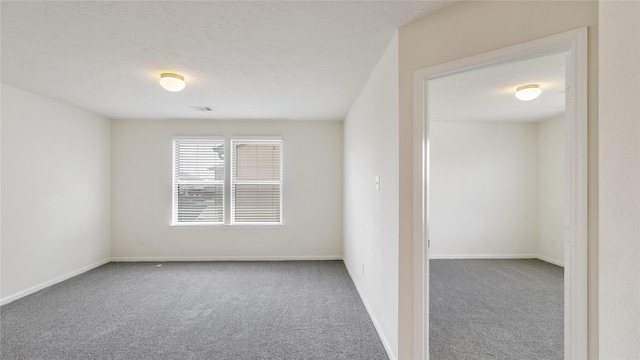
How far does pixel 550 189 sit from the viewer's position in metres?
4.66

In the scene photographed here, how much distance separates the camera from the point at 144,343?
2326 mm

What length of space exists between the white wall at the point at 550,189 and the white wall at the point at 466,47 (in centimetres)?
399

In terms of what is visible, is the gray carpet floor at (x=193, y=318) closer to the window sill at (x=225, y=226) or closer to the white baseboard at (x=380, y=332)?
the white baseboard at (x=380, y=332)

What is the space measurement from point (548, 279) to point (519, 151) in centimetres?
220

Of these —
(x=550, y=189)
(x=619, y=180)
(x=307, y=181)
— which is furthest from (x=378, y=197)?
(x=550, y=189)

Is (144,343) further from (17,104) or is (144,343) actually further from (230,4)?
(17,104)

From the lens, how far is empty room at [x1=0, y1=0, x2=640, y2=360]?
4.38 ft

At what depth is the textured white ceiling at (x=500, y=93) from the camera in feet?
8.99

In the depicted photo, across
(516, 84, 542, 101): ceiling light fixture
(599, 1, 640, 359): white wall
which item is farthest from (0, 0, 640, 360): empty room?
(516, 84, 542, 101): ceiling light fixture

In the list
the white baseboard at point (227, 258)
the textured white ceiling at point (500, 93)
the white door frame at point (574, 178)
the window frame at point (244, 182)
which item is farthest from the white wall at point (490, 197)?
the white door frame at point (574, 178)

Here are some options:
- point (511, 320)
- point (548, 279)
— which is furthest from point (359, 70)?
point (548, 279)

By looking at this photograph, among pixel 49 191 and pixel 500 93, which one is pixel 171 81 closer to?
pixel 49 191

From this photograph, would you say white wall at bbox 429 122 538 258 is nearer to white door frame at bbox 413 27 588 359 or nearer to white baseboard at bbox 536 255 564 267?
white baseboard at bbox 536 255 564 267

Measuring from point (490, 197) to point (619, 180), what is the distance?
4.62 metres
